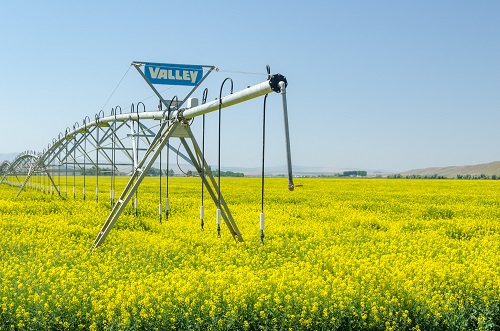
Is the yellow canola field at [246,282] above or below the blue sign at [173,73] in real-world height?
below

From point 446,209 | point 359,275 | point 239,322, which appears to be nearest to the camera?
point 239,322

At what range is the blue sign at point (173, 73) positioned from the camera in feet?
39.8

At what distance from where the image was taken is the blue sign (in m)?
12.1

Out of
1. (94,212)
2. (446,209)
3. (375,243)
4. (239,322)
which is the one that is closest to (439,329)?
(239,322)

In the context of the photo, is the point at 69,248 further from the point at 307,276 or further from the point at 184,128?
the point at 307,276

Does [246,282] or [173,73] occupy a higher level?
[173,73]

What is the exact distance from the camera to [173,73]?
40.1 feet

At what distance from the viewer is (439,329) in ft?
24.0

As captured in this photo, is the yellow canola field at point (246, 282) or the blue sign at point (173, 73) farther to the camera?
the blue sign at point (173, 73)

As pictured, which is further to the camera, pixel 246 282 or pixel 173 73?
pixel 173 73

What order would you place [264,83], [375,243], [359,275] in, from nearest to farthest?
[264,83] → [359,275] → [375,243]

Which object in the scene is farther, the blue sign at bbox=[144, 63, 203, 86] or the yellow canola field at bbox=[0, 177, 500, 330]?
the blue sign at bbox=[144, 63, 203, 86]

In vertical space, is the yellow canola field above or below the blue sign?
below

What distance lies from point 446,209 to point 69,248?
15718mm
